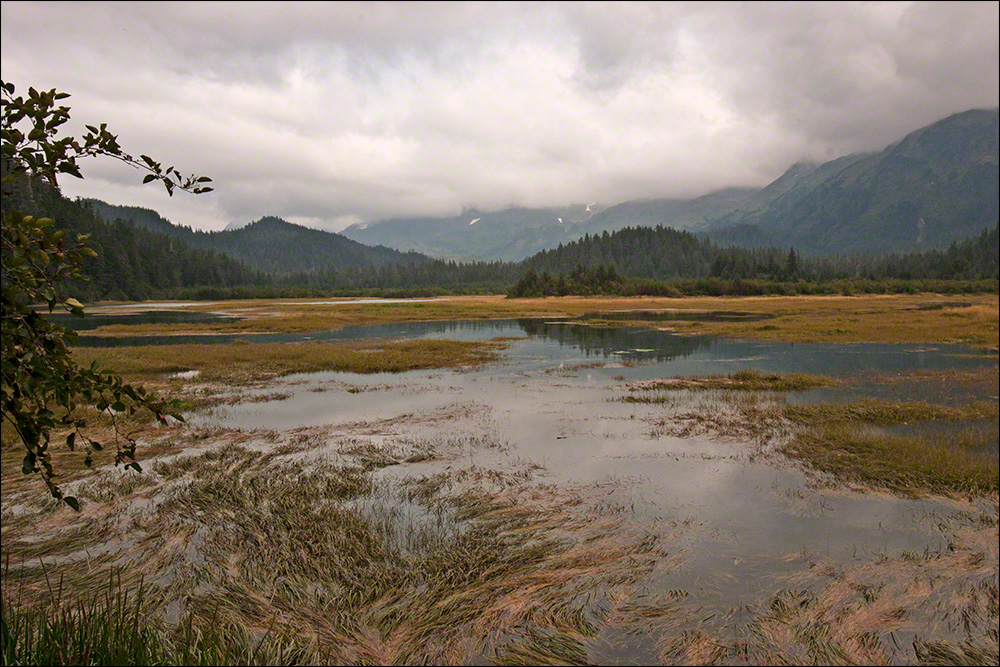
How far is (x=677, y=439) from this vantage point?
1952 centimetres

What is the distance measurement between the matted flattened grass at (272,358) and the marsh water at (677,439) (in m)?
2.85

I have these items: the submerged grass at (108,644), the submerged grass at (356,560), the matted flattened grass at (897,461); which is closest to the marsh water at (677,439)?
the matted flattened grass at (897,461)

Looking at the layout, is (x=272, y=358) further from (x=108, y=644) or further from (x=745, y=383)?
(x=108, y=644)

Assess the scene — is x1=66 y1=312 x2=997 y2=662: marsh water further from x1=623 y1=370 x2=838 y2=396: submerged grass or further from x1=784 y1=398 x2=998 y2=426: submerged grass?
x1=784 y1=398 x2=998 y2=426: submerged grass

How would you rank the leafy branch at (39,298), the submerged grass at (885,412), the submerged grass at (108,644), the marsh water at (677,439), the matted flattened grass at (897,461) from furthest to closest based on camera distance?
the submerged grass at (885,412) < the matted flattened grass at (897,461) < the marsh water at (677,439) < the submerged grass at (108,644) < the leafy branch at (39,298)

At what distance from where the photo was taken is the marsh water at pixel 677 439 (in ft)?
36.5

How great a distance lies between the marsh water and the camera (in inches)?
438

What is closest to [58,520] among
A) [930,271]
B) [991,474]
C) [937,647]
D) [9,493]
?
[9,493]

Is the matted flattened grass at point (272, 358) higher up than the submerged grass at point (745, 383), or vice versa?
the matted flattened grass at point (272, 358)

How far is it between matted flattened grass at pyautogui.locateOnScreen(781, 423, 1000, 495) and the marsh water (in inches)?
35.7

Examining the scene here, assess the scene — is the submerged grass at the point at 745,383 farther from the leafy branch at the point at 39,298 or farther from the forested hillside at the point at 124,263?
the forested hillside at the point at 124,263

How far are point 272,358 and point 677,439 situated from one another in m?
31.9

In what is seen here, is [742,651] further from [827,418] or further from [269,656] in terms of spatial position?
[827,418]

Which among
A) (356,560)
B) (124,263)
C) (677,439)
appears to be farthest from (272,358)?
(124,263)
